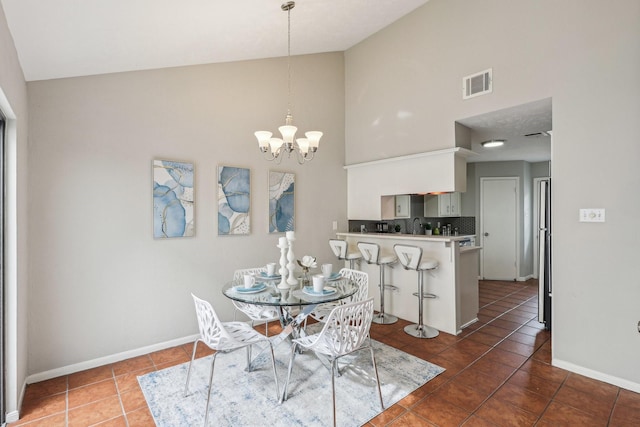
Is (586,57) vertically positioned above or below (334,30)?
below

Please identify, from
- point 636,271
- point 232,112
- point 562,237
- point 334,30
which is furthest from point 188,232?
point 636,271

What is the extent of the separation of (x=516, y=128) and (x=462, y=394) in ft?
9.99

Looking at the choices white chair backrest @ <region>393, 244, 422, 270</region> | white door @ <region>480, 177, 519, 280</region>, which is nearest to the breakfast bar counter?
white chair backrest @ <region>393, 244, 422, 270</region>

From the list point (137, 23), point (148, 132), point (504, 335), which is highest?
point (137, 23)

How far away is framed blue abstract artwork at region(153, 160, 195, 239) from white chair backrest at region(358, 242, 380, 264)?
2.05 metres

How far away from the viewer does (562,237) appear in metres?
2.80

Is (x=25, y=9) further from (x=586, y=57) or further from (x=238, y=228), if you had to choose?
(x=586, y=57)

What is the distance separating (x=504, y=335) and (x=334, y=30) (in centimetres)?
411

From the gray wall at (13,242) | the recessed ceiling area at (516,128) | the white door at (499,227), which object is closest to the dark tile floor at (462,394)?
the gray wall at (13,242)

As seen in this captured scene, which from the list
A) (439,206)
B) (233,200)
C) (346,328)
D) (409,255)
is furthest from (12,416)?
(439,206)

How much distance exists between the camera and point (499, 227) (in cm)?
640

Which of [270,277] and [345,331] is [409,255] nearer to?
[270,277]

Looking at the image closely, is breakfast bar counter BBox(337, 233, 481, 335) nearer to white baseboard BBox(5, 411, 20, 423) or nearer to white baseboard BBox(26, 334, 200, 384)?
white baseboard BBox(26, 334, 200, 384)

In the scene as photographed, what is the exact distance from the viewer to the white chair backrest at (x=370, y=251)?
3.99 metres
